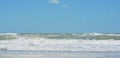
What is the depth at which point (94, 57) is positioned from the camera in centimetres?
2956

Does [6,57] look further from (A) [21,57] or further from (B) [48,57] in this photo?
(B) [48,57]

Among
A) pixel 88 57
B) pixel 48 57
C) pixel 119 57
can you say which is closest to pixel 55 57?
pixel 48 57

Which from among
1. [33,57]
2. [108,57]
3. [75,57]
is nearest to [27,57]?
[33,57]

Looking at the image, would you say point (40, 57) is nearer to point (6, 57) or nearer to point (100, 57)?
point (6, 57)

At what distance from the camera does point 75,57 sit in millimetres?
29562

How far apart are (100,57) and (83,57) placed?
121cm

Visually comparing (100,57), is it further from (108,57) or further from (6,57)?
(6,57)

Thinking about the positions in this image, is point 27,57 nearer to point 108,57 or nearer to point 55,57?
point 55,57

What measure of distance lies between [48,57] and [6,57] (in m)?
2.92

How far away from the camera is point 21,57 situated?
96.2 feet

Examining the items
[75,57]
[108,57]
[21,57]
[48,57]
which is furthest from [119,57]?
[21,57]

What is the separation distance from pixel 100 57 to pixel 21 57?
18.2 feet

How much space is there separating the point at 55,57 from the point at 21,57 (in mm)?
2377

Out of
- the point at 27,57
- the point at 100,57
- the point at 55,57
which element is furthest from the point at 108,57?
the point at 27,57
